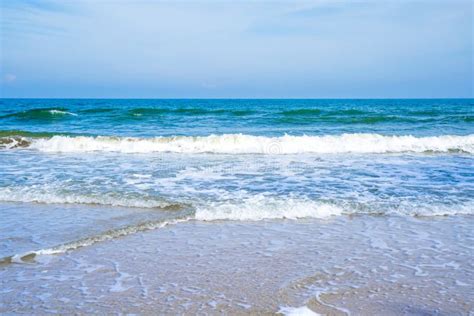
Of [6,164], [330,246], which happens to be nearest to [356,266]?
[330,246]

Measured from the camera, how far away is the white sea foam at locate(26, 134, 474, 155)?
642 inches

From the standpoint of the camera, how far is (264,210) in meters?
7.37

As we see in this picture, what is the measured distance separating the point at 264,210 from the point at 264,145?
9.55 meters

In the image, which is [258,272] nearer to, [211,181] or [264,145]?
[211,181]

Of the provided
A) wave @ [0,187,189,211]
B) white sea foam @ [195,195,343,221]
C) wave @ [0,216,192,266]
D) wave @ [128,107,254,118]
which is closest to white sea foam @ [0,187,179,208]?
wave @ [0,187,189,211]

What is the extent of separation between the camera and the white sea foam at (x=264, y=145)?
53.5ft

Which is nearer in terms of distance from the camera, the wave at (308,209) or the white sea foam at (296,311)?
the white sea foam at (296,311)

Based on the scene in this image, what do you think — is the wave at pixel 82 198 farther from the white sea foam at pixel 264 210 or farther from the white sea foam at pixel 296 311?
the white sea foam at pixel 296 311

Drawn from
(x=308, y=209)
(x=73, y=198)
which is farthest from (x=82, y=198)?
(x=308, y=209)

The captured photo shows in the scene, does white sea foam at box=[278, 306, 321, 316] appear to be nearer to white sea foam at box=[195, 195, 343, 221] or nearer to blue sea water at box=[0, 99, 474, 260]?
blue sea water at box=[0, 99, 474, 260]

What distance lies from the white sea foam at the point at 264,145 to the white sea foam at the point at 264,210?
8.15 meters

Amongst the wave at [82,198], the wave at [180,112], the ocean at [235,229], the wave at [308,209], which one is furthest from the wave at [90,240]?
the wave at [180,112]

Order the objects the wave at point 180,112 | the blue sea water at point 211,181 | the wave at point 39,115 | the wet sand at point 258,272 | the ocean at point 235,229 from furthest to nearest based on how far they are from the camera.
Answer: the wave at point 180,112, the wave at point 39,115, the blue sea water at point 211,181, the ocean at point 235,229, the wet sand at point 258,272

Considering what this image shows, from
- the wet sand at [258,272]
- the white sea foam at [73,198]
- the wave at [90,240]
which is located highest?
the white sea foam at [73,198]
